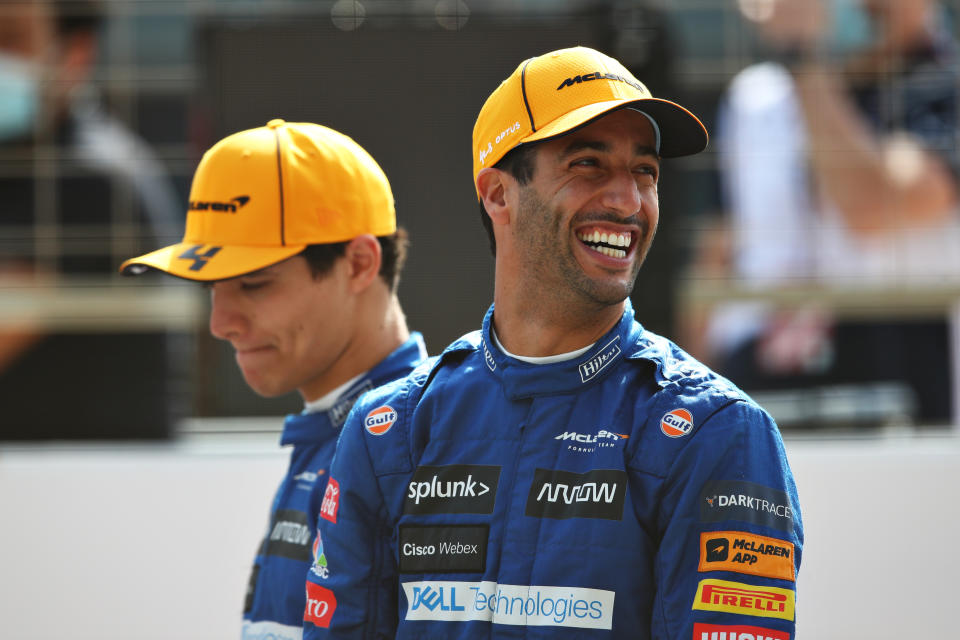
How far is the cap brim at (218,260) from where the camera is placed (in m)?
2.01

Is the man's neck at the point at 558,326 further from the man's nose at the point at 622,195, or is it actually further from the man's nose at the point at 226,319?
the man's nose at the point at 226,319

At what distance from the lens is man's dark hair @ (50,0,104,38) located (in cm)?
360

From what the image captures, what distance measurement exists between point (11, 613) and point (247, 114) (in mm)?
1636

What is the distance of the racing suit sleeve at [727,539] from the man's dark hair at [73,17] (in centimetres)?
286

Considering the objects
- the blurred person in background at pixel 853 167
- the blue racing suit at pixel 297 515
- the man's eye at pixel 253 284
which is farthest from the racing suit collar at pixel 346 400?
the blurred person in background at pixel 853 167

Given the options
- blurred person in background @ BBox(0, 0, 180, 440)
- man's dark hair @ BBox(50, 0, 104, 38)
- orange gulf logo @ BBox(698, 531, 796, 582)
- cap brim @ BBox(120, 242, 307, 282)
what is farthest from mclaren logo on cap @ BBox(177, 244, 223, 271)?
man's dark hair @ BBox(50, 0, 104, 38)

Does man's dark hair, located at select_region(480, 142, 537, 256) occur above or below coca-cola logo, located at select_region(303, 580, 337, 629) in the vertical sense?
above

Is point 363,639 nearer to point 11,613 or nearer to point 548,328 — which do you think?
point 548,328

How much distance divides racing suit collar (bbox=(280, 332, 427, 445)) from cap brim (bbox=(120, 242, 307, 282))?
26 centimetres

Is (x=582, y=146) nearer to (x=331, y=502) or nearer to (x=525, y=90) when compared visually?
(x=525, y=90)

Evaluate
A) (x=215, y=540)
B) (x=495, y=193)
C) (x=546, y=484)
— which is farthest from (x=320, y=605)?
(x=215, y=540)

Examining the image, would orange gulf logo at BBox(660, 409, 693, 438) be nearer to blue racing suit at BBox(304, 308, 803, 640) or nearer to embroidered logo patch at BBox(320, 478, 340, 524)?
blue racing suit at BBox(304, 308, 803, 640)

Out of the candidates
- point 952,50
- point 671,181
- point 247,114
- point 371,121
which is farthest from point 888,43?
point 247,114

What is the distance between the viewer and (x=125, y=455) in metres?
3.45
